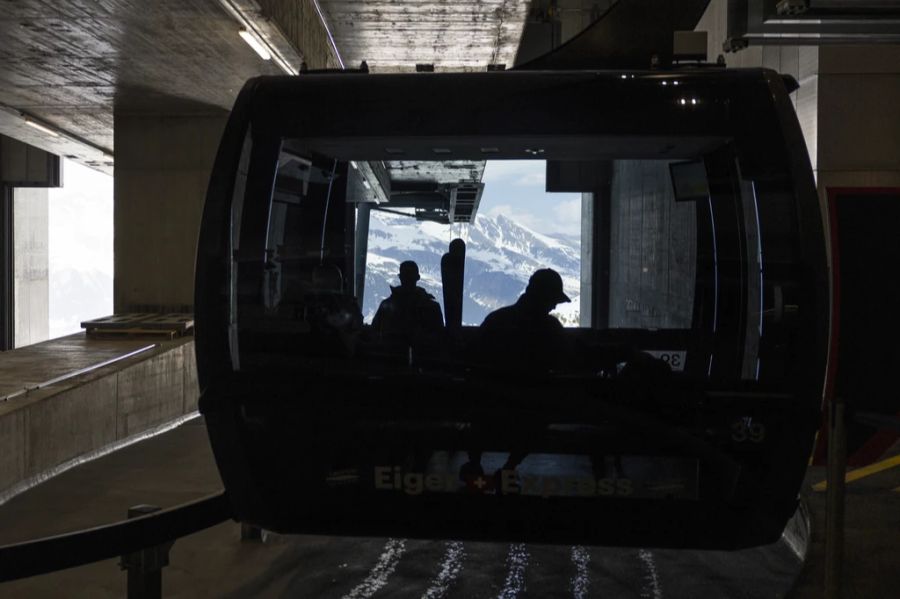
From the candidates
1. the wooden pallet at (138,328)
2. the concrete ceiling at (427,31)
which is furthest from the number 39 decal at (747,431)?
the wooden pallet at (138,328)

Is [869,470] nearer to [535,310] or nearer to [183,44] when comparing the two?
[535,310]

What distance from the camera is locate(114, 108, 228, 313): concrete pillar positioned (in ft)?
70.3

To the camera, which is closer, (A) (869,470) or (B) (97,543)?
(B) (97,543)

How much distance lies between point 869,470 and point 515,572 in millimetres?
3730

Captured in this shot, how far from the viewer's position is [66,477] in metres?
11.2

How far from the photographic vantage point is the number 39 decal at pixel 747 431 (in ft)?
13.4

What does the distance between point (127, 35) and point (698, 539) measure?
12455 millimetres

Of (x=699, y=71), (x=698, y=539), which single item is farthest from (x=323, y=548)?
(x=699, y=71)

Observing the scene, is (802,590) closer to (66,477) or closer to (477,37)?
(66,477)

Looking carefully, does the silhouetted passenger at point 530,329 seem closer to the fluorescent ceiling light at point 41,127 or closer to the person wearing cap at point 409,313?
the person wearing cap at point 409,313

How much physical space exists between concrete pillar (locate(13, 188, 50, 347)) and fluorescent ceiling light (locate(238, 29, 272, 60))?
22.9 metres

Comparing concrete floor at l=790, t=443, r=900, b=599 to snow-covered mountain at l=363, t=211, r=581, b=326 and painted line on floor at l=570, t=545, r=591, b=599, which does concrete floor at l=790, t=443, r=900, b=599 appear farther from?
snow-covered mountain at l=363, t=211, r=581, b=326

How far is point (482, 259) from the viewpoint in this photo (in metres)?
4.19

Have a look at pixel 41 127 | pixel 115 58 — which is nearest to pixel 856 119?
pixel 115 58
